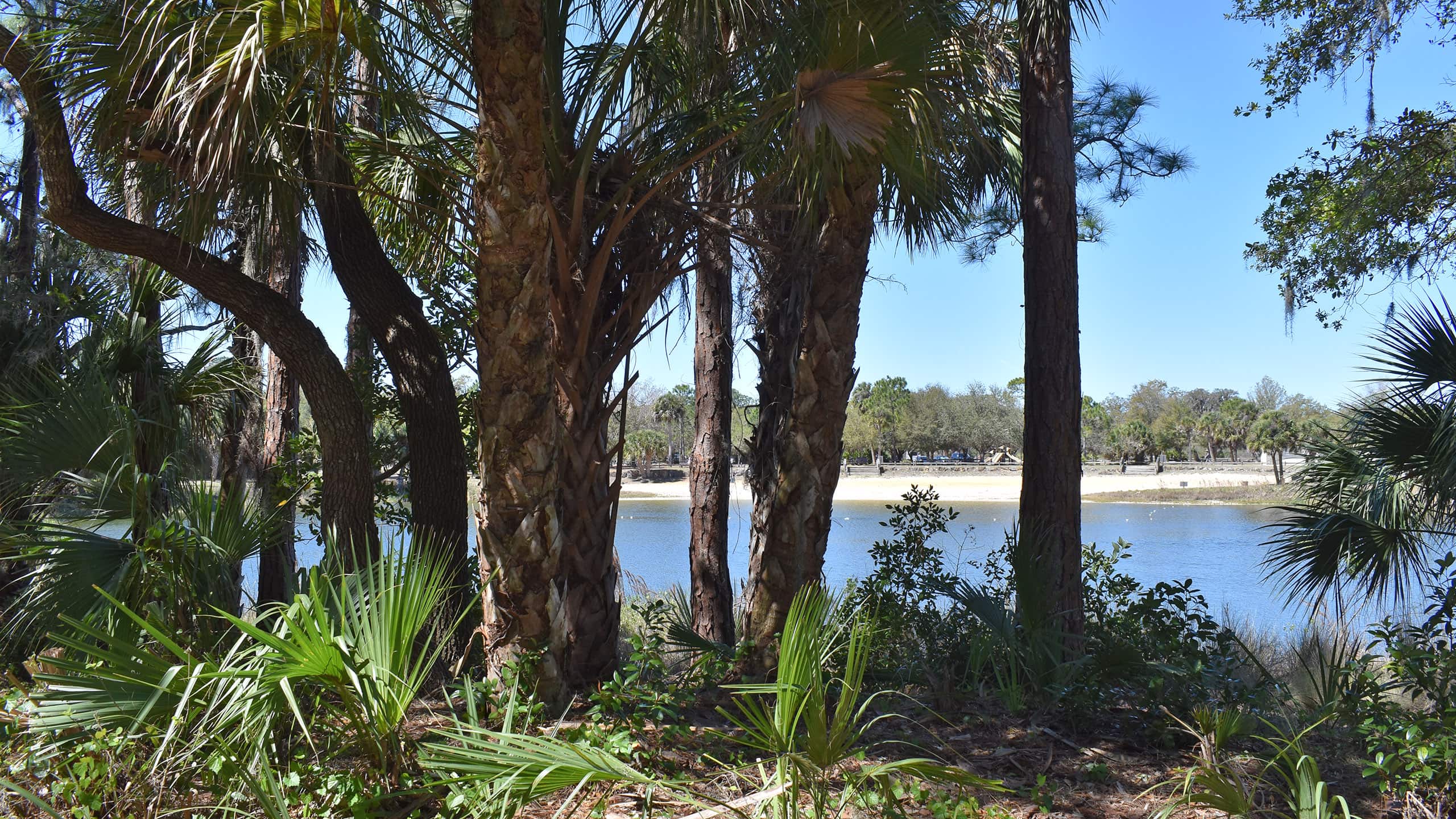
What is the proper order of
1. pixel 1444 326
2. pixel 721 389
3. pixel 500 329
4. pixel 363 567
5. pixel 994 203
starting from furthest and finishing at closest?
pixel 994 203 < pixel 721 389 < pixel 1444 326 < pixel 363 567 < pixel 500 329

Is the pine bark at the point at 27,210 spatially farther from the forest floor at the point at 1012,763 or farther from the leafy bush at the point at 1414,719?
the leafy bush at the point at 1414,719

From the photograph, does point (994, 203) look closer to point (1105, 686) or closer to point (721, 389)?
point (721, 389)

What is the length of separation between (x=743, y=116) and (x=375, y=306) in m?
2.74

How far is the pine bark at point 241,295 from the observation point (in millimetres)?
4980

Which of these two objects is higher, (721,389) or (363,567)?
(721,389)

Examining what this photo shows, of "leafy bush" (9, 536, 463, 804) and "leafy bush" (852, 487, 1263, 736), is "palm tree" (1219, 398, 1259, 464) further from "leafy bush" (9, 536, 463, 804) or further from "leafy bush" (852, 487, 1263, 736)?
"leafy bush" (9, 536, 463, 804)

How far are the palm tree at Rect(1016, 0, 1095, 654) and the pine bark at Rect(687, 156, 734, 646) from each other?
8.70 ft

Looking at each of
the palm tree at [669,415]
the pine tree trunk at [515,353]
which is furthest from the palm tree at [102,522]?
the palm tree at [669,415]

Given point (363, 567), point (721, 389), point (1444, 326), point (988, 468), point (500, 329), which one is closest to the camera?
point (500, 329)

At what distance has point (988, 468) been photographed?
53.4 m

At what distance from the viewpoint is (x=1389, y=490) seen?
19.1 ft

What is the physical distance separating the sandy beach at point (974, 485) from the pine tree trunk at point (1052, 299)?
35863mm

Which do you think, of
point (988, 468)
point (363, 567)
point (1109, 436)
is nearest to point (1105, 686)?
point (363, 567)

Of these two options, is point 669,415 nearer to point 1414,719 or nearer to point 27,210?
point 27,210
